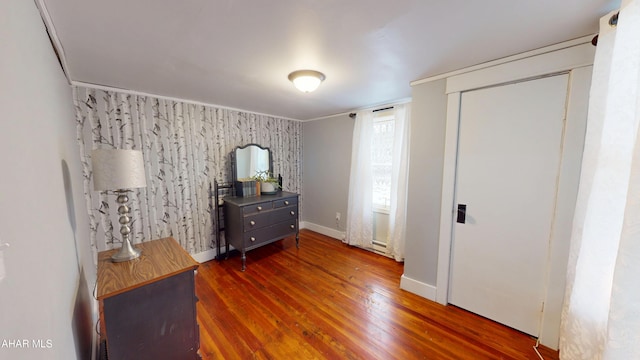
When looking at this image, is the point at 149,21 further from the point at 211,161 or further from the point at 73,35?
the point at 211,161

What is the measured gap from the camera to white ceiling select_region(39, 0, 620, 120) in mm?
1095

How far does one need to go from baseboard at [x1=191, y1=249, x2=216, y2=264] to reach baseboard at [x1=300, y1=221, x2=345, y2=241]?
66.2 inches

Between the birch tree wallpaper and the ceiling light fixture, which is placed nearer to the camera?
the ceiling light fixture

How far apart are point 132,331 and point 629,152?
2612 millimetres

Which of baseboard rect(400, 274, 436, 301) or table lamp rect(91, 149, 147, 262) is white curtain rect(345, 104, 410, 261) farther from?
table lamp rect(91, 149, 147, 262)

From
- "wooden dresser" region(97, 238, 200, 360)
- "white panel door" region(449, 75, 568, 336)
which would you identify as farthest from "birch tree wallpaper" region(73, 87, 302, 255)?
"white panel door" region(449, 75, 568, 336)

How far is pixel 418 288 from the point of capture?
220 cm

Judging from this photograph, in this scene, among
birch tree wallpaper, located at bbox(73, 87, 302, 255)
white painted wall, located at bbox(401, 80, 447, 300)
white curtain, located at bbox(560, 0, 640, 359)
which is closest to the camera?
white curtain, located at bbox(560, 0, 640, 359)

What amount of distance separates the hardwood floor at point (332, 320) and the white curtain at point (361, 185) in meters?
0.59

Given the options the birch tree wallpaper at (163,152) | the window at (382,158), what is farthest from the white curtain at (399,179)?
the birch tree wallpaper at (163,152)

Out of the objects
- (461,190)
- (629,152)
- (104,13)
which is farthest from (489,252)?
(104,13)

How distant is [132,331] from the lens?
1140 millimetres

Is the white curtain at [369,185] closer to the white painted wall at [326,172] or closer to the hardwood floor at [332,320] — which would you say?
the white painted wall at [326,172]

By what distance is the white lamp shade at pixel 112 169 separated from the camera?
119cm
